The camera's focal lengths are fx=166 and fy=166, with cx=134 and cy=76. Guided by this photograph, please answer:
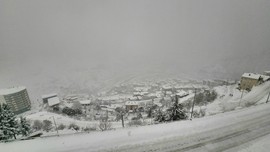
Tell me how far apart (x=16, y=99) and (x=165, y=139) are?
91809 millimetres

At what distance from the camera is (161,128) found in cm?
1941

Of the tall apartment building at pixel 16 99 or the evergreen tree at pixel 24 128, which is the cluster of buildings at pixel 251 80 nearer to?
the evergreen tree at pixel 24 128

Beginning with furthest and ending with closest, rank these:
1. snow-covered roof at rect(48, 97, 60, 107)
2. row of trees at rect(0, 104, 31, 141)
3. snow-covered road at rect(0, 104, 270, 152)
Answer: snow-covered roof at rect(48, 97, 60, 107)
row of trees at rect(0, 104, 31, 141)
snow-covered road at rect(0, 104, 270, 152)

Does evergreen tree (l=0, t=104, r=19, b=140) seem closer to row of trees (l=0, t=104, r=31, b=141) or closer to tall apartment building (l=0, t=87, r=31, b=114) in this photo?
row of trees (l=0, t=104, r=31, b=141)

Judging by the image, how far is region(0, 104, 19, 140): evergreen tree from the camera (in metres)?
22.2

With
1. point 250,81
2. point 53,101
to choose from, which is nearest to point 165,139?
point 250,81

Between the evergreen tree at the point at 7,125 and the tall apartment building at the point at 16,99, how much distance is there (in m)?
73.3

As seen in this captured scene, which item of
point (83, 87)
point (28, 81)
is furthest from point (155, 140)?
point (28, 81)

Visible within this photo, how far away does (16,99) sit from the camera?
276 feet

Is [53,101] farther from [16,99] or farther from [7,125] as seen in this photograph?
[7,125]

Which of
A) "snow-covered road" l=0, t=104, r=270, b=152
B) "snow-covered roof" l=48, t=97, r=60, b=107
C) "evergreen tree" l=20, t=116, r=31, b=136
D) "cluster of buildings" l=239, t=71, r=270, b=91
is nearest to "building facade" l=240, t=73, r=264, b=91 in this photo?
"cluster of buildings" l=239, t=71, r=270, b=91

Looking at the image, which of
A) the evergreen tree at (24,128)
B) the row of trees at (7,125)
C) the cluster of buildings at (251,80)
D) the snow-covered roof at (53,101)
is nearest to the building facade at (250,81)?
the cluster of buildings at (251,80)

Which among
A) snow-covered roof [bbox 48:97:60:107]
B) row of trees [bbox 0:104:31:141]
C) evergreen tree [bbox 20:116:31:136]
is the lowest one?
snow-covered roof [bbox 48:97:60:107]

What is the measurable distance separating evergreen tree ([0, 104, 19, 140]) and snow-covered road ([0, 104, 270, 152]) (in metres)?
5.57
